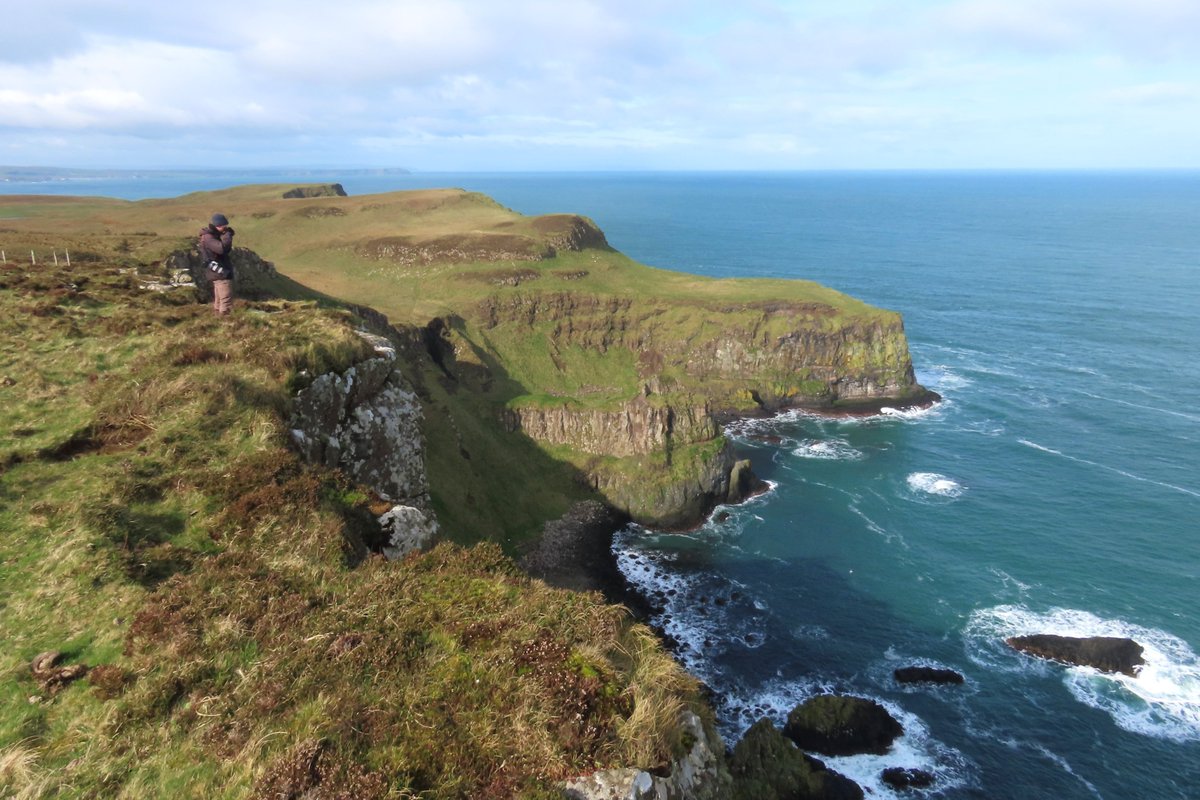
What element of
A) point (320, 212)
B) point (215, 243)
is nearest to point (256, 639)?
point (215, 243)

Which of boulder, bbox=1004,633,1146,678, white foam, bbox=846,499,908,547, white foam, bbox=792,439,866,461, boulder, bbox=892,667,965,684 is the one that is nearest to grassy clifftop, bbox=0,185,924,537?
white foam, bbox=846,499,908,547

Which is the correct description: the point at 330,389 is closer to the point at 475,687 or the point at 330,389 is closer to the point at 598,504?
the point at 475,687

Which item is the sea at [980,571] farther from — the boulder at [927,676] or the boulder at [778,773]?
the boulder at [778,773]

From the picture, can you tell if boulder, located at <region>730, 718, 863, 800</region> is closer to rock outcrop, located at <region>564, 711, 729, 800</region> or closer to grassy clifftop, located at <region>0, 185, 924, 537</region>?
rock outcrop, located at <region>564, 711, 729, 800</region>

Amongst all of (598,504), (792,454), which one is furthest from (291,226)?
(792,454)

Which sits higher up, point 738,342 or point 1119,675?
point 738,342

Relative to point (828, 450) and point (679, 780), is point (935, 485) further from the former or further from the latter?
point (679, 780)
